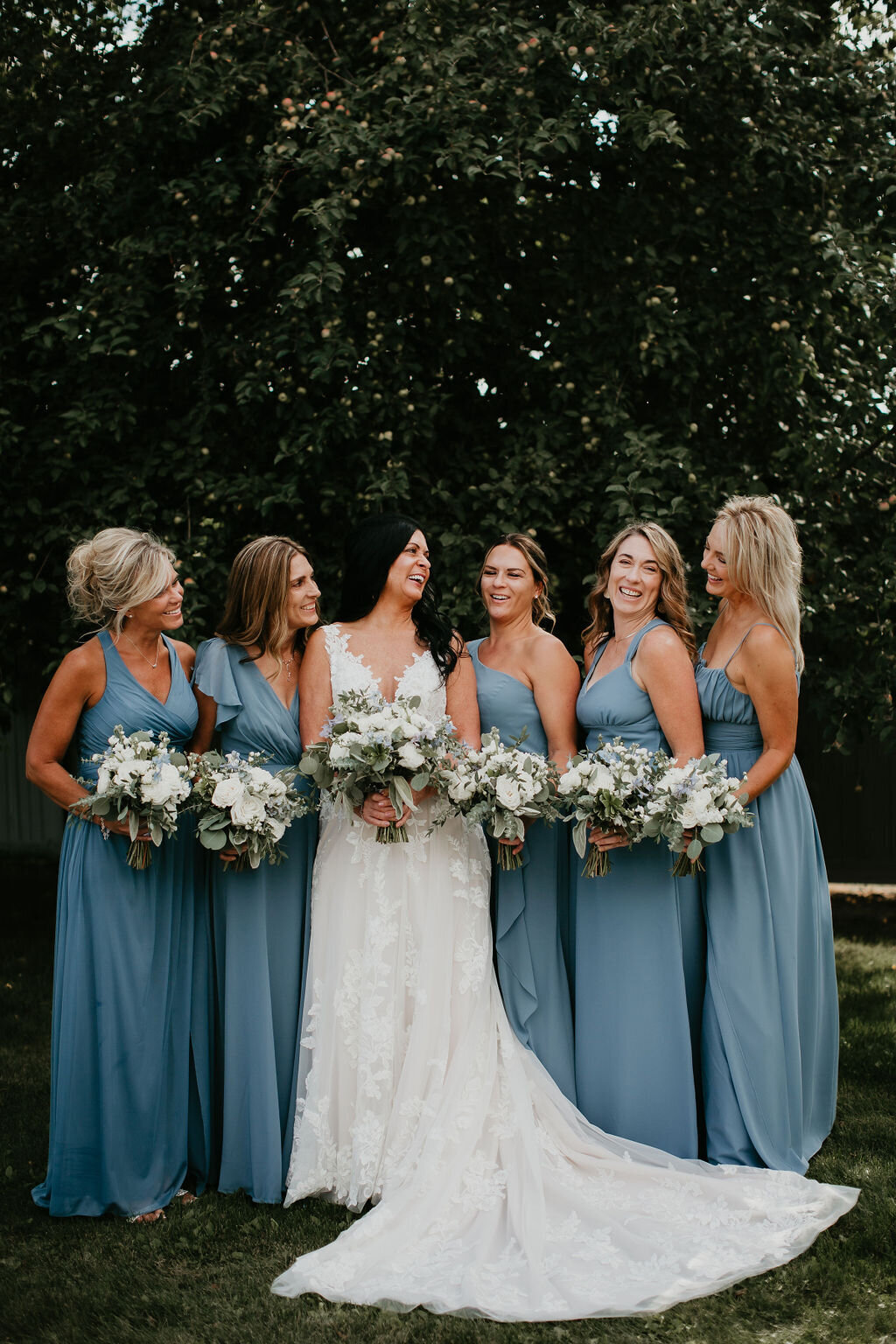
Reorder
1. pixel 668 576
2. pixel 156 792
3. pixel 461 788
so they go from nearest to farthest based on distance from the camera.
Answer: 1. pixel 156 792
2. pixel 461 788
3. pixel 668 576

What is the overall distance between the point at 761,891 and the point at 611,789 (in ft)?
2.98

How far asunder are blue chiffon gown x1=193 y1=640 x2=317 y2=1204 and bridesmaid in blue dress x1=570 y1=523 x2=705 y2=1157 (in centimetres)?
113

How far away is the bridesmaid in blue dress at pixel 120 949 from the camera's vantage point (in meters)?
4.08

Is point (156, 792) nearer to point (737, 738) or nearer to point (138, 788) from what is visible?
point (138, 788)

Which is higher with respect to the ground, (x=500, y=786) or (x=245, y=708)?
(x=245, y=708)

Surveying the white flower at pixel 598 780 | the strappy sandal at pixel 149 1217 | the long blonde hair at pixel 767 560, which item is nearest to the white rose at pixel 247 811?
the white flower at pixel 598 780

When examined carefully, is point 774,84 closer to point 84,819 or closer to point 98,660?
point 98,660

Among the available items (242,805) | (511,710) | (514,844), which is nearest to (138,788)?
(242,805)

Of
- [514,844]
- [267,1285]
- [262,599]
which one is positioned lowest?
[267,1285]

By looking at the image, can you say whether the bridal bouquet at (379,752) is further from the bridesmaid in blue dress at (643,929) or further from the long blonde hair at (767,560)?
the long blonde hair at (767,560)

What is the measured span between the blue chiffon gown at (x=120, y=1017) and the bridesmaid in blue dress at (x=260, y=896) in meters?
0.16

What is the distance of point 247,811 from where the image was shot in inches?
156

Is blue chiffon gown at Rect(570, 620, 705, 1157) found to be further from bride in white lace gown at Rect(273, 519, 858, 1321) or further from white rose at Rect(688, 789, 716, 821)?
white rose at Rect(688, 789, 716, 821)

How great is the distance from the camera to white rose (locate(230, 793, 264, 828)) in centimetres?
396
